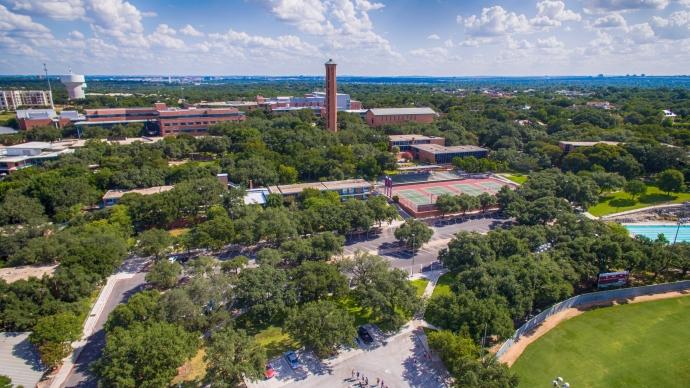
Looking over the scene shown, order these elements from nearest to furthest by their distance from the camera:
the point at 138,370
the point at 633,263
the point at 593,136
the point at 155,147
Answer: the point at 138,370, the point at 633,263, the point at 155,147, the point at 593,136

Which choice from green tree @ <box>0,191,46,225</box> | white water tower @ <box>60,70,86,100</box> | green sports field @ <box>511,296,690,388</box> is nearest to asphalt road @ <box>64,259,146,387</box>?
green tree @ <box>0,191,46,225</box>

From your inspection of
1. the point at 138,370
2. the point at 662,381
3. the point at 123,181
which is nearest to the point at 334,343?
the point at 138,370

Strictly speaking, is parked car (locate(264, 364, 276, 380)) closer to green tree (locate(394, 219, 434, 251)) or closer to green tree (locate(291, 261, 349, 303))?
green tree (locate(291, 261, 349, 303))

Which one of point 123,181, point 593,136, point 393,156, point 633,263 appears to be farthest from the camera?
point 593,136

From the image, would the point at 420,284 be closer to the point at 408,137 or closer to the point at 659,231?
the point at 659,231

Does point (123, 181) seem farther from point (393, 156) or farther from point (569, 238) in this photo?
point (569, 238)

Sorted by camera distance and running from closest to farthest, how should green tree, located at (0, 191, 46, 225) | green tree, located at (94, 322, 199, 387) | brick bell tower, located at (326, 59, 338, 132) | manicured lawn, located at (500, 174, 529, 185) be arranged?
green tree, located at (94, 322, 199, 387)
green tree, located at (0, 191, 46, 225)
manicured lawn, located at (500, 174, 529, 185)
brick bell tower, located at (326, 59, 338, 132)

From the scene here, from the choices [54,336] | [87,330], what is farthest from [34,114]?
[54,336]
